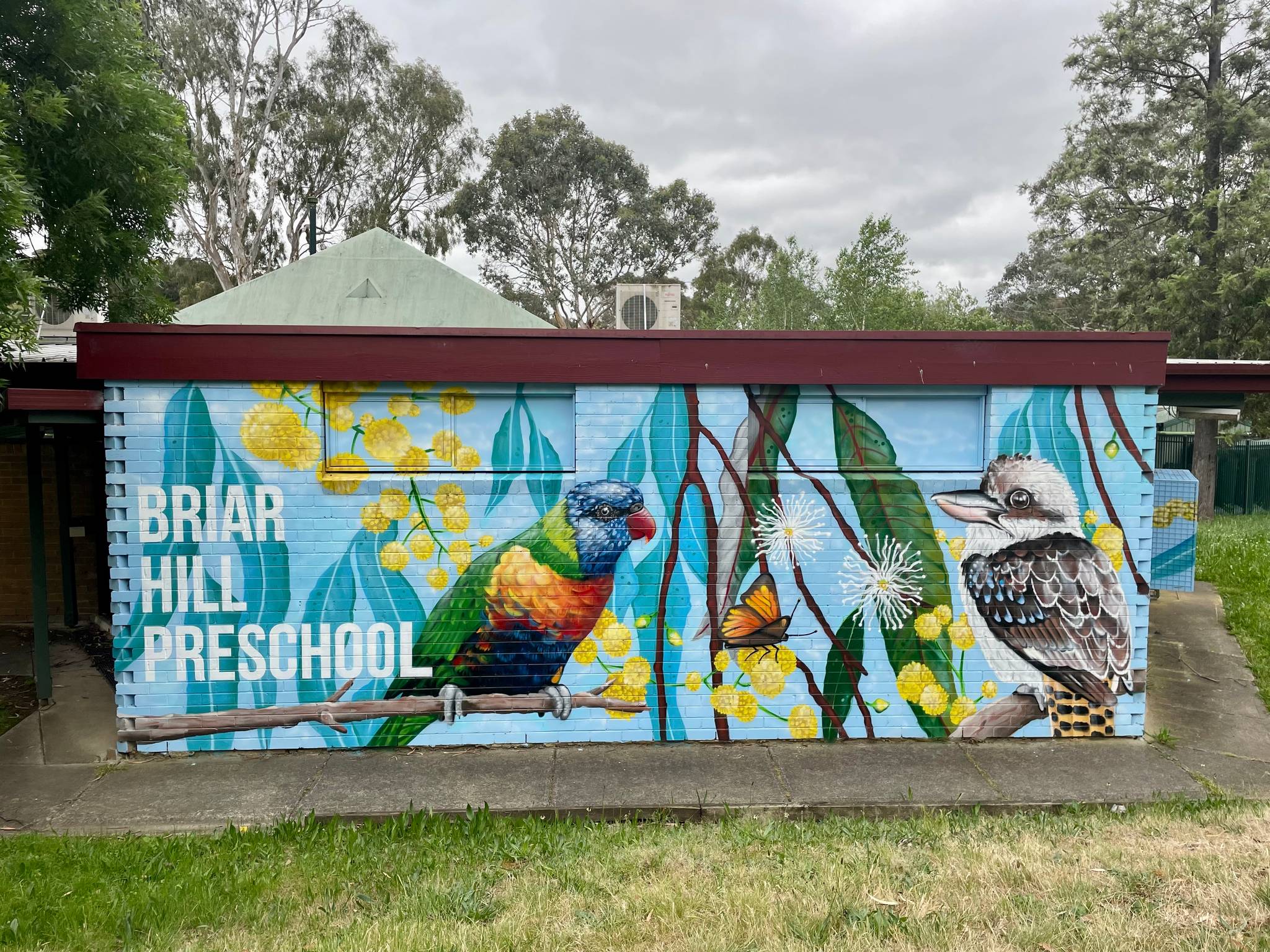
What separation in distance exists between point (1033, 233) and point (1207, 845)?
21203mm

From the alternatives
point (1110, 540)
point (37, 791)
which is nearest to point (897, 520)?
point (1110, 540)

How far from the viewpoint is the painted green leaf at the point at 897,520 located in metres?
6.21

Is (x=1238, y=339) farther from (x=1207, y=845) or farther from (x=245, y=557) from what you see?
(x=245, y=557)

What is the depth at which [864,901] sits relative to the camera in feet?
12.7

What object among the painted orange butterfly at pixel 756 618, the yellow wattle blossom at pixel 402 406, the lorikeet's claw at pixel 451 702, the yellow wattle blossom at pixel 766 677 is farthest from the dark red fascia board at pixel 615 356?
the lorikeet's claw at pixel 451 702

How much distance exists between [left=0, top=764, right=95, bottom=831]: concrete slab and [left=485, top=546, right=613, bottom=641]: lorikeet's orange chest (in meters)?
2.80

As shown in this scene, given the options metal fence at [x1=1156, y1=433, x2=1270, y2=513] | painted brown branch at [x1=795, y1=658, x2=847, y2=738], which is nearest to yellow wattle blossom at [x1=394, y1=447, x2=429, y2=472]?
painted brown branch at [x1=795, y1=658, x2=847, y2=738]

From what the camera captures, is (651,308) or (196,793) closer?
(196,793)

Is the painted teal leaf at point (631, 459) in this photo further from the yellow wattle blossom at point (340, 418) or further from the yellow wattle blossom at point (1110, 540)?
the yellow wattle blossom at point (1110, 540)

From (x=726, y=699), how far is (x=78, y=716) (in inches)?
198

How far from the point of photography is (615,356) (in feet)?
19.7

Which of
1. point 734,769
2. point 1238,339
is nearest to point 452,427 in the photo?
point 734,769

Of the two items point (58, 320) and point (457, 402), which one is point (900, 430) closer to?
point (457, 402)

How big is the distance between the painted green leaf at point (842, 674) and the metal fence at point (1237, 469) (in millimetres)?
16424
